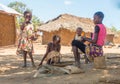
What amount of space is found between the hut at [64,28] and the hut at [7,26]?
28.1 feet

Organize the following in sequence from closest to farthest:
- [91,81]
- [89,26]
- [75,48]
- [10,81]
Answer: [91,81] < [10,81] < [75,48] < [89,26]

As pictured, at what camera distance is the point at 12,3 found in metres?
63.7

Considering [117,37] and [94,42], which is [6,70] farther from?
[117,37]

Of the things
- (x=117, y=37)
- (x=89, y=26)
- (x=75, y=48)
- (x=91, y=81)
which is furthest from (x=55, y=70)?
(x=117, y=37)

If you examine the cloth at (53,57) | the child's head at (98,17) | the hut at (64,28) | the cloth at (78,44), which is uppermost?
the hut at (64,28)

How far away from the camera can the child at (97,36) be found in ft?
23.6

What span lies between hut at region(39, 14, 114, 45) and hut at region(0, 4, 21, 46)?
8574mm

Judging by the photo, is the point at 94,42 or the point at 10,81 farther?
the point at 94,42

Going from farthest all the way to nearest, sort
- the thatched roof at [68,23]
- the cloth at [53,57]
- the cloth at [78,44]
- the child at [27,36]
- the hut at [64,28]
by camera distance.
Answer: the thatched roof at [68,23] < the hut at [64,28] < the child at [27,36] < the cloth at [53,57] < the cloth at [78,44]

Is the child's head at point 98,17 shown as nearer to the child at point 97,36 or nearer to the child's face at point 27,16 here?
the child at point 97,36

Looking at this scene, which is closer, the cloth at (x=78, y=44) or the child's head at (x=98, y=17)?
the child's head at (x=98, y=17)

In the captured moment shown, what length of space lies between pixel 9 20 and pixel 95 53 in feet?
50.5

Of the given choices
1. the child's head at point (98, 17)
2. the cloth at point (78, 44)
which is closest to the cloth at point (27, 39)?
the cloth at point (78, 44)

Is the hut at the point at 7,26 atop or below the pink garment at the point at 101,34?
atop
